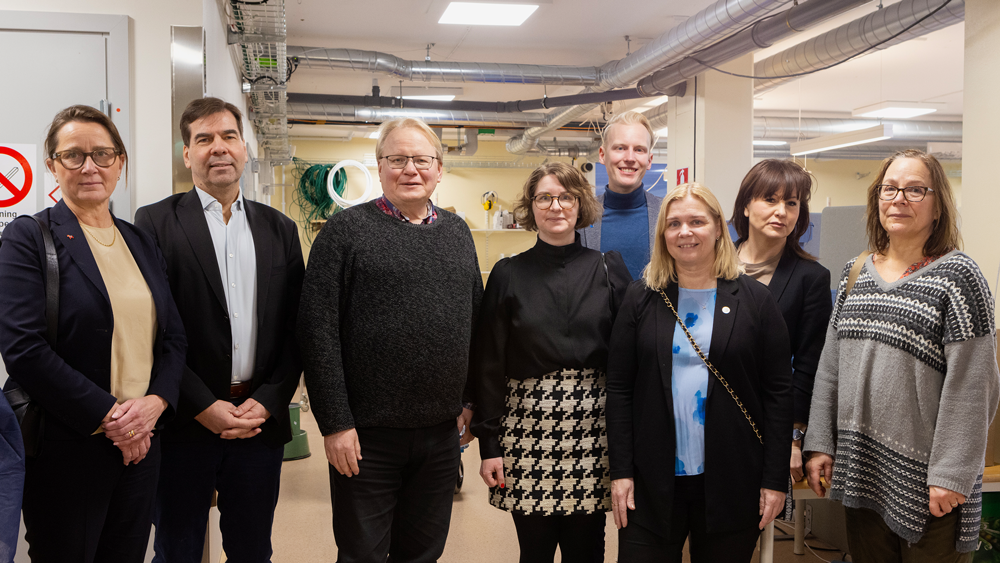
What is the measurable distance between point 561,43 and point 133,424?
5088mm

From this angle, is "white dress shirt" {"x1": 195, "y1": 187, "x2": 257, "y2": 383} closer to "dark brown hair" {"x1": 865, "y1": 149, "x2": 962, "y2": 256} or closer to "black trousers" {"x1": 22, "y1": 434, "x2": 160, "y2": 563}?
"black trousers" {"x1": 22, "y1": 434, "x2": 160, "y2": 563}

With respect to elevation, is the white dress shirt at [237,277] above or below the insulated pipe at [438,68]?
below

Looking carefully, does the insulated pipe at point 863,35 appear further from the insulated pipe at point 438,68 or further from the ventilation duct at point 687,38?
the insulated pipe at point 438,68

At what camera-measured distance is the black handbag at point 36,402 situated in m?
1.48

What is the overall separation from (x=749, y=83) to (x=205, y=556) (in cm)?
536

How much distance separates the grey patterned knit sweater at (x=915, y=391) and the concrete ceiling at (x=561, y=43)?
12.0 ft

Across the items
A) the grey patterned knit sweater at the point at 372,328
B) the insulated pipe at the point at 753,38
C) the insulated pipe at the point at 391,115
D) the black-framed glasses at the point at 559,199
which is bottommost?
the grey patterned knit sweater at the point at 372,328

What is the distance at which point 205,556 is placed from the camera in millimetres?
2547

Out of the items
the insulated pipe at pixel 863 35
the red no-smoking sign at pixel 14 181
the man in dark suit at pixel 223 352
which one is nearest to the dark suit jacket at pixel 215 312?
the man in dark suit at pixel 223 352

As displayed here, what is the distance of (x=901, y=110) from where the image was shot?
8234 mm

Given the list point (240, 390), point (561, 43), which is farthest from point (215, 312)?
point (561, 43)

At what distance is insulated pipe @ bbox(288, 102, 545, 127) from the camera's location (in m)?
7.11

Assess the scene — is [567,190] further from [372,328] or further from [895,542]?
[895,542]

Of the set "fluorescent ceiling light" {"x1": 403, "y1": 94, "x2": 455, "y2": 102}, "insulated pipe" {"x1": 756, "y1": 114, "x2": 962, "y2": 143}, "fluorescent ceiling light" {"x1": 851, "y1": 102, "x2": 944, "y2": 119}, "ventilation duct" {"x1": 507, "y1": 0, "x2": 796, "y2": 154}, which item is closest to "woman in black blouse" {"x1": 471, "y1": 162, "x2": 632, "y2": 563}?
"ventilation duct" {"x1": 507, "y1": 0, "x2": 796, "y2": 154}
